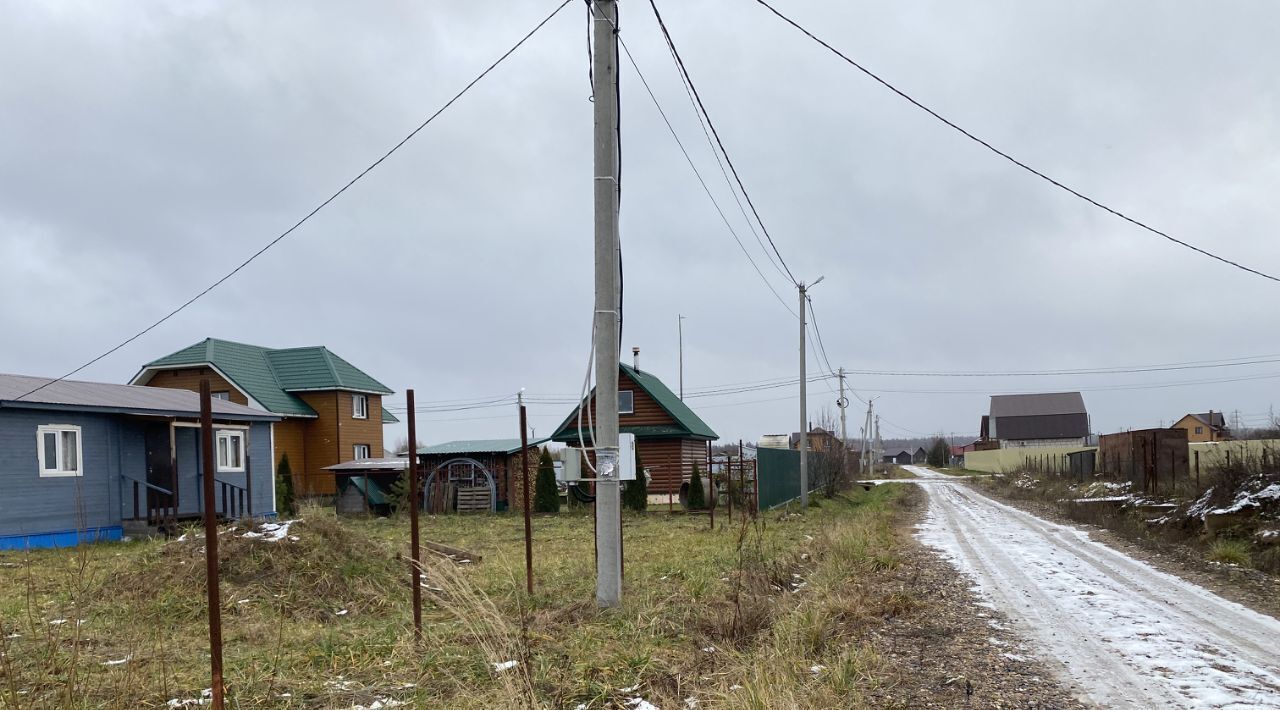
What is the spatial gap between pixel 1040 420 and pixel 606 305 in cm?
9990

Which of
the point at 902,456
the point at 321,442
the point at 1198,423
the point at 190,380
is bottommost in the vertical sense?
the point at 902,456

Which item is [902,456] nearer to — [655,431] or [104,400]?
[655,431]

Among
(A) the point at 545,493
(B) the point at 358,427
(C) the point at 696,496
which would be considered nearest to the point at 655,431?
(C) the point at 696,496

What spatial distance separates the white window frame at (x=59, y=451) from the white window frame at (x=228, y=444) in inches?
145

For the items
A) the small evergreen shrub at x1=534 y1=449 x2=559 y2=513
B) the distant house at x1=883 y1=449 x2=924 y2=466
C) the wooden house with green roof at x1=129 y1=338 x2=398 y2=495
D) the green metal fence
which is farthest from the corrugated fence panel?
the distant house at x1=883 y1=449 x2=924 y2=466

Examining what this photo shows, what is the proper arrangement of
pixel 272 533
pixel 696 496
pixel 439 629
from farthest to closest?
pixel 696 496 < pixel 272 533 < pixel 439 629

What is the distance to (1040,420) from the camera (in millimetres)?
99312

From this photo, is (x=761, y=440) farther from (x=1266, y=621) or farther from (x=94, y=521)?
(x=1266, y=621)

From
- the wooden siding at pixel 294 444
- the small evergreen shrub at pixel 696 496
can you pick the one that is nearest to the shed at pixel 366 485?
the wooden siding at pixel 294 444

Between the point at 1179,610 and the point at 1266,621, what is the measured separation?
0.77m

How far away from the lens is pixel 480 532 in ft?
71.6

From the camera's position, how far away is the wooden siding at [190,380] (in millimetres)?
34719

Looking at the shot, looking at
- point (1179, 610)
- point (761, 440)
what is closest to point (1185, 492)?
point (1179, 610)

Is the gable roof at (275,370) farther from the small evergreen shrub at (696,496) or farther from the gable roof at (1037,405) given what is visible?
the gable roof at (1037,405)
